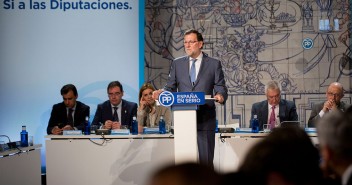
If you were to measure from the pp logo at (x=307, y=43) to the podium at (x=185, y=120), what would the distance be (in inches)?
160

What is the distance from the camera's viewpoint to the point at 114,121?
23.1 ft

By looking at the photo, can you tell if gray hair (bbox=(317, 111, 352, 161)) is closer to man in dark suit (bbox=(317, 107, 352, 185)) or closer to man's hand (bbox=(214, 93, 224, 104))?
man in dark suit (bbox=(317, 107, 352, 185))

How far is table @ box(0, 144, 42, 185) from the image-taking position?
18.8 ft

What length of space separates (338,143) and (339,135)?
27 mm

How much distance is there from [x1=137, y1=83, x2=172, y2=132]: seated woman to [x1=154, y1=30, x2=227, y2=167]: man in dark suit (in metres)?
1.57

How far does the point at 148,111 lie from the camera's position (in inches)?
275

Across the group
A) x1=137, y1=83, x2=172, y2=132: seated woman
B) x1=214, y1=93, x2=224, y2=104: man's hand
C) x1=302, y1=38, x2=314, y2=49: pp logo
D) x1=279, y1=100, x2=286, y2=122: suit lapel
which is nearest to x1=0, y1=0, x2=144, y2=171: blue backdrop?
x1=137, y1=83, x2=172, y2=132: seated woman

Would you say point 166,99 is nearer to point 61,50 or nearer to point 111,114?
point 111,114

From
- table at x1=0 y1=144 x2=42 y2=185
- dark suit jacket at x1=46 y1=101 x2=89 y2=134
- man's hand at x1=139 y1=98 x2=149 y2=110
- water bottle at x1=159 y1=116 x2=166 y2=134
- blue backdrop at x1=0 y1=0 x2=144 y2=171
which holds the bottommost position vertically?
table at x1=0 y1=144 x2=42 y2=185

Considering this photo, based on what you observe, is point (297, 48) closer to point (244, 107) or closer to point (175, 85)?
point (244, 107)

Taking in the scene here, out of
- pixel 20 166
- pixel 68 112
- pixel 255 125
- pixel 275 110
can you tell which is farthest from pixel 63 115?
pixel 275 110

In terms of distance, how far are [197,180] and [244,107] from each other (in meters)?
7.24

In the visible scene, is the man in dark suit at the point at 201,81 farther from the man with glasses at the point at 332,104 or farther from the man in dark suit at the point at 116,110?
the man with glasses at the point at 332,104

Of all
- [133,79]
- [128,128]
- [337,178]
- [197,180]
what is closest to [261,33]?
[133,79]
